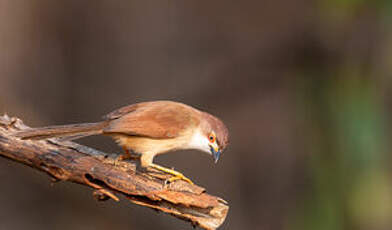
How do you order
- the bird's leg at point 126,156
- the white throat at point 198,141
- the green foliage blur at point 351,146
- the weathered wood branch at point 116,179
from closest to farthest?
the weathered wood branch at point 116,179, the bird's leg at point 126,156, the white throat at point 198,141, the green foliage blur at point 351,146

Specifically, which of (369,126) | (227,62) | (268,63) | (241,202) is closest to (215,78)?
(227,62)

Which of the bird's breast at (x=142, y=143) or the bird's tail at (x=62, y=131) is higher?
the bird's tail at (x=62, y=131)

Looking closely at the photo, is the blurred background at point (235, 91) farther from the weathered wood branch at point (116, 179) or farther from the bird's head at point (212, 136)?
the weathered wood branch at point (116, 179)

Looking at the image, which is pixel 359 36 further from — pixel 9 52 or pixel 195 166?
pixel 9 52

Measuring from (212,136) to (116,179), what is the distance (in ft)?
4.30

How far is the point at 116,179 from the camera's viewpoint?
3973 mm

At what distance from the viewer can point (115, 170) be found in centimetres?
407

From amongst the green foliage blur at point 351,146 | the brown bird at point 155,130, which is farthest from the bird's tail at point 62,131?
the green foliage blur at point 351,146

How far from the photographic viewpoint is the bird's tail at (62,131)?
155 inches

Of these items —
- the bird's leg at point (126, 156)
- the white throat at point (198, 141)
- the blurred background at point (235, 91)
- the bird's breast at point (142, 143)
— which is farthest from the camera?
the blurred background at point (235, 91)

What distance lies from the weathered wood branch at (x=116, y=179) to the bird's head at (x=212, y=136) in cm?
87

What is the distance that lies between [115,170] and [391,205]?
4.49m

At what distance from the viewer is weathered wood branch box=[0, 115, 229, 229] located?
3.89m

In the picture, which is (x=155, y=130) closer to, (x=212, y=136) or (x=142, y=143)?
(x=142, y=143)
